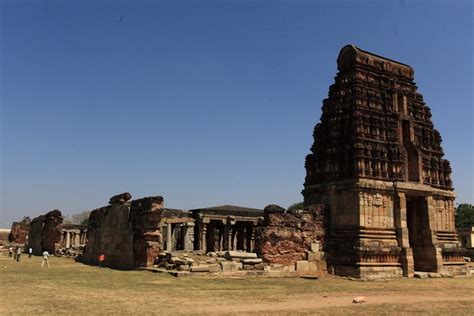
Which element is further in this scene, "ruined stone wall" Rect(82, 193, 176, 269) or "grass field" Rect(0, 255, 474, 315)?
"ruined stone wall" Rect(82, 193, 176, 269)

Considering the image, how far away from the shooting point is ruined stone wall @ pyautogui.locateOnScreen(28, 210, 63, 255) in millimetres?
33812

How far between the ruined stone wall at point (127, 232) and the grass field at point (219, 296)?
2.76 m

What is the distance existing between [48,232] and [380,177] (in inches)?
988

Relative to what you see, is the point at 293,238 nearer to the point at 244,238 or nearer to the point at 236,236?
the point at 244,238

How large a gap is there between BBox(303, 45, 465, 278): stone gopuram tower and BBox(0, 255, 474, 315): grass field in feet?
7.47

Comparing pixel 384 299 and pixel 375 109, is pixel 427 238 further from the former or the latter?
pixel 384 299

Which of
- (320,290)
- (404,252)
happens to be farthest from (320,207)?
(320,290)

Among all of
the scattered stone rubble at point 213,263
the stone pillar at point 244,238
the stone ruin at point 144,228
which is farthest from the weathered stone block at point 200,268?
the stone pillar at point 244,238

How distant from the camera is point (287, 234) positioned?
18.5 meters

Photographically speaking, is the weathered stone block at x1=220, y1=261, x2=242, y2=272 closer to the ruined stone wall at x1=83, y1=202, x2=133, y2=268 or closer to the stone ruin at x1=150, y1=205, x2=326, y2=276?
the stone ruin at x1=150, y1=205, x2=326, y2=276

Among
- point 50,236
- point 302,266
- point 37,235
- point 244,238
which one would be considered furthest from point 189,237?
point 302,266

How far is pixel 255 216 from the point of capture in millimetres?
32125

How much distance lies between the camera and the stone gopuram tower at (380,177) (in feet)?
61.1

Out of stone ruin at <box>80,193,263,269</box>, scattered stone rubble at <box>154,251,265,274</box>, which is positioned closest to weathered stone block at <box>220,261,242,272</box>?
scattered stone rubble at <box>154,251,265,274</box>
